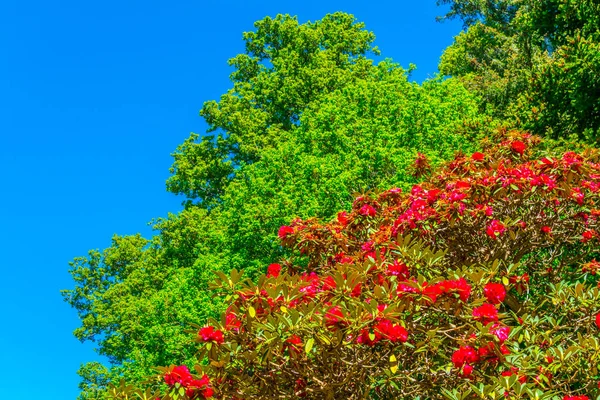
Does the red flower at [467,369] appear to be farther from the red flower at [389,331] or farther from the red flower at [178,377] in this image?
the red flower at [178,377]

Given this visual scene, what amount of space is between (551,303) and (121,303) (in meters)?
25.4

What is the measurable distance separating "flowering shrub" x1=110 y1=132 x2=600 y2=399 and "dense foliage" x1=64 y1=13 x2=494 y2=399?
3.66m

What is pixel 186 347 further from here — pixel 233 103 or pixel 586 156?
pixel 586 156

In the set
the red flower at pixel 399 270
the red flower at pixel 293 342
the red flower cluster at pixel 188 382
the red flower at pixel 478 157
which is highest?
the red flower at pixel 478 157

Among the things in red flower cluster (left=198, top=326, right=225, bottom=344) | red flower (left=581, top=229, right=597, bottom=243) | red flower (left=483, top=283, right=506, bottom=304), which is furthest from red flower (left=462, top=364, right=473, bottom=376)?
red flower (left=581, top=229, right=597, bottom=243)

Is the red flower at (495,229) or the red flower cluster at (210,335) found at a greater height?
the red flower at (495,229)

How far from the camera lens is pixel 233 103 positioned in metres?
29.3

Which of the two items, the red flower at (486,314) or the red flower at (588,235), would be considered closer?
the red flower at (486,314)

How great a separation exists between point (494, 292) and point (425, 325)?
100 centimetres

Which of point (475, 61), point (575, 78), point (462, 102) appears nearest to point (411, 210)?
point (575, 78)

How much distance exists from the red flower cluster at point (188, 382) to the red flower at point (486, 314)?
3085 mm

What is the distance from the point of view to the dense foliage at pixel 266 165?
20.2 meters

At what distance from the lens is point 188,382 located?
7.36m

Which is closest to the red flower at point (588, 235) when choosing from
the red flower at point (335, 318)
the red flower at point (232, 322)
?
the red flower at point (335, 318)
